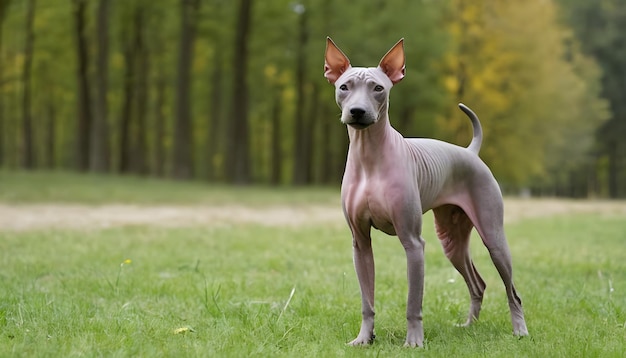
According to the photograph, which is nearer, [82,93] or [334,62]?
[334,62]

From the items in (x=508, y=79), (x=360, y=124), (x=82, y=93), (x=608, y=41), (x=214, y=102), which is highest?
Answer: (x=608, y=41)

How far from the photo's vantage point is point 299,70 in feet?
97.5

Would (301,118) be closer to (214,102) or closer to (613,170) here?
(214,102)

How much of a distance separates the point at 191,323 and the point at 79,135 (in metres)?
24.8

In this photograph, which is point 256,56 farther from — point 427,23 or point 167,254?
point 167,254

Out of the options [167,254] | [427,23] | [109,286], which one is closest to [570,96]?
[427,23]

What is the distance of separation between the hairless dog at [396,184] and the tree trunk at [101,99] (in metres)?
22.2

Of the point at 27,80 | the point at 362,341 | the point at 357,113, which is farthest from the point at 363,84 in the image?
the point at 27,80

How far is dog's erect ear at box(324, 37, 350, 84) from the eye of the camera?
4.34m

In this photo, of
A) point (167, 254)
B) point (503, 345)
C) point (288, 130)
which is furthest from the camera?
point (288, 130)

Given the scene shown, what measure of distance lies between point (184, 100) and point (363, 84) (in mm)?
22194

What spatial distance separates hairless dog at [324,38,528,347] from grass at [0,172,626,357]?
396 mm

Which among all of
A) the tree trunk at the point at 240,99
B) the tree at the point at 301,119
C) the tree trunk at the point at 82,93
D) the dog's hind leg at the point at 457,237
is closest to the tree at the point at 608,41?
the tree at the point at 301,119

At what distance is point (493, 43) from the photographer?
31.2m
